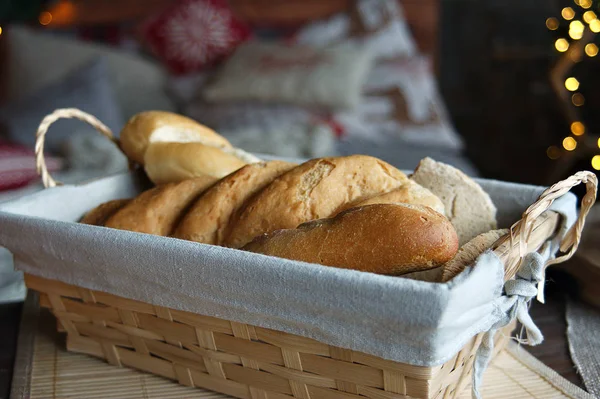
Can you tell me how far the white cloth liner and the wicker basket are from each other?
0.03 meters

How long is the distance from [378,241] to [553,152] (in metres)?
3.14

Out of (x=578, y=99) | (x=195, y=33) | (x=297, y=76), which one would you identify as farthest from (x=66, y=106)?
(x=578, y=99)

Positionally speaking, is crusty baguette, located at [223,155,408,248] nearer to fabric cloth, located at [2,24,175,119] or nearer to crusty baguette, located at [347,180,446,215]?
crusty baguette, located at [347,180,446,215]

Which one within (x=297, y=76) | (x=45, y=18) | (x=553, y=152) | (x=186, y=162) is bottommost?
(x=553, y=152)

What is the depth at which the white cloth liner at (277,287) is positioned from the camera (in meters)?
0.54

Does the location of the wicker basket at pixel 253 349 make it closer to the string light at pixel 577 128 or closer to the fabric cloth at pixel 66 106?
the fabric cloth at pixel 66 106

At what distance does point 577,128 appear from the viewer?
2904mm

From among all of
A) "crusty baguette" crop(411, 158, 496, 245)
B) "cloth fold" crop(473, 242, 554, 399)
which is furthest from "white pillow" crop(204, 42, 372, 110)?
"cloth fold" crop(473, 242, 554, 399)

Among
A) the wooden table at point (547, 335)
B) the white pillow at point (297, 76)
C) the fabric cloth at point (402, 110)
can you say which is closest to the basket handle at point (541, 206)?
the wooden table at point (547, 335)

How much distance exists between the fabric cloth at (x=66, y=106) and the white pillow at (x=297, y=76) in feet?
1.49

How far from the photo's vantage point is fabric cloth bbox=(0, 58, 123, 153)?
248cm

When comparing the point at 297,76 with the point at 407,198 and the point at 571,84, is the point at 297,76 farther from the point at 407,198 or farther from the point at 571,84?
the point at 407,198

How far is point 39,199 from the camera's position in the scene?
927mm

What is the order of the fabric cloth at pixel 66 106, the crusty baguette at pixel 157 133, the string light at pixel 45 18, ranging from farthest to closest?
the string light at pixel 45 18
the fabric cloth at pixel 66 106
the crusty baguette at pixel 157 133
